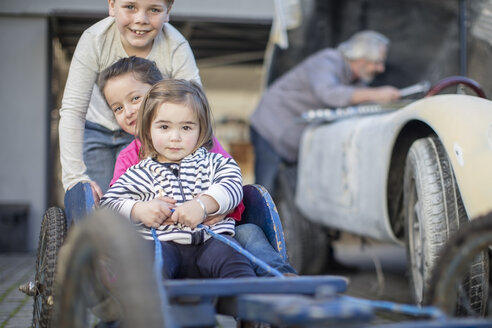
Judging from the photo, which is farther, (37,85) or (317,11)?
(37,85)

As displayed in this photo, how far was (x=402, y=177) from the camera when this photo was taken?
4.07 meters

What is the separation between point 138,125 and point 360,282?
3.51 m

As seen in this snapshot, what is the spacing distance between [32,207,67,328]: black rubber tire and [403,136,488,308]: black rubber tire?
159 cm

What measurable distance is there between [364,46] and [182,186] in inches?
151

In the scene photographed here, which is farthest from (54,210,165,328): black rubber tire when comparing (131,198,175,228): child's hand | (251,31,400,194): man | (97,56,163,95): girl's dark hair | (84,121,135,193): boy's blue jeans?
(251,31,400,194): man

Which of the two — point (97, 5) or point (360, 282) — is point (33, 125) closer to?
point (97, 5)

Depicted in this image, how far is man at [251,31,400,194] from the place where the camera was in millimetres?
6117

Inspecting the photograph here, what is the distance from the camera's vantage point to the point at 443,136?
3.31m

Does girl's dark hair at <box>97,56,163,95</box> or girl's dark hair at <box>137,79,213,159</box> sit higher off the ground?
girl's dark hair at <box>97,56,163,95</box>

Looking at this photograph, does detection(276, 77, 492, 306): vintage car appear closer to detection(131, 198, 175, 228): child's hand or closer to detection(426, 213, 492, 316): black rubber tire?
detection(426, 213, 492, 316): black rubber tire

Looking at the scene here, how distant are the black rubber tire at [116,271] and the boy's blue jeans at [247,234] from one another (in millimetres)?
668

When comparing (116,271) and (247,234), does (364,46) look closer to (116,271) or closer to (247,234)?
(247,234)

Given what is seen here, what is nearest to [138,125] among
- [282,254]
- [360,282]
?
[282,254]

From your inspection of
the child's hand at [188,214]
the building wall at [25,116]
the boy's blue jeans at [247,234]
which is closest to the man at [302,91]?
the building wall at [25,116]
